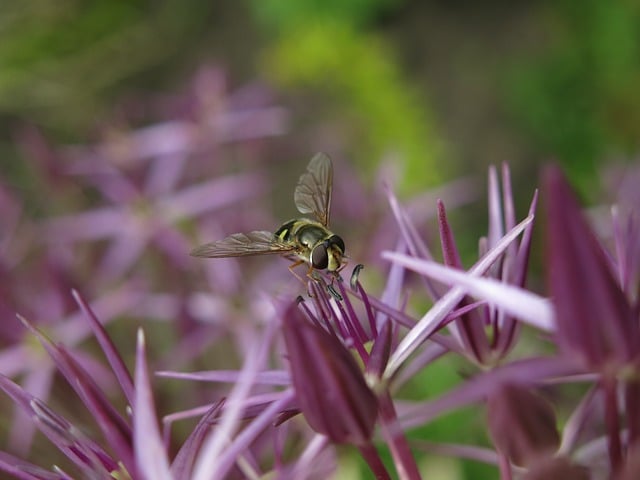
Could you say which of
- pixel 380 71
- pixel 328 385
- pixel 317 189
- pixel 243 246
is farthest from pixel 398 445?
pixel 380 71

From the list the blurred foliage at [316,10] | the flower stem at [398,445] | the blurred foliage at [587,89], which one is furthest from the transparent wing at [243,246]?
the blurred foliage at [316,10]

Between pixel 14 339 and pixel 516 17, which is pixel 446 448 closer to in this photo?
pixel 14 339

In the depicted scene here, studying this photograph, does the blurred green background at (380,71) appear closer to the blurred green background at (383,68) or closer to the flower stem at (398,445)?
the blurred green background at (383,68)

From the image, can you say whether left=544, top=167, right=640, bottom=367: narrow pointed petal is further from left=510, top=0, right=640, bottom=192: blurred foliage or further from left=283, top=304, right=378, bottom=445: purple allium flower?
left=510, top=0, right=640, bottom=192: blurred foliage

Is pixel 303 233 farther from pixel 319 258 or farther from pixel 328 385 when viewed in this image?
pixel 328 385

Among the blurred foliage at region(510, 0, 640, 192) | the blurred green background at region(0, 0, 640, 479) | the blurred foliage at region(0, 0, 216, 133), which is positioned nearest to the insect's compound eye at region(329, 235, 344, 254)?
the blurred green background at region(0, 0, 640, 479)

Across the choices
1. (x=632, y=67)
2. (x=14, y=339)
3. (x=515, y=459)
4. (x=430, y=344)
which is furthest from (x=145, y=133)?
(x=632, y=67)
